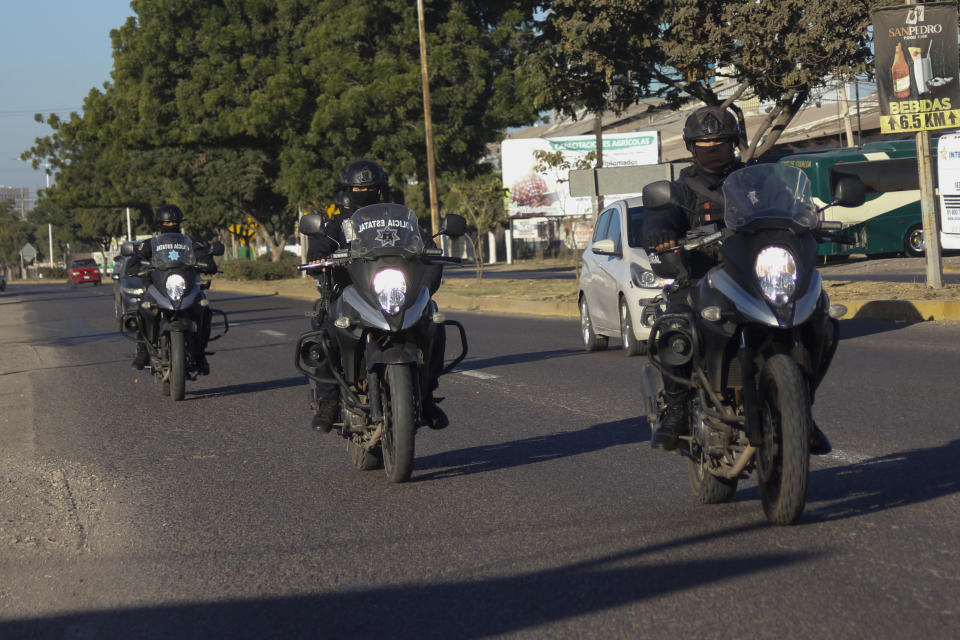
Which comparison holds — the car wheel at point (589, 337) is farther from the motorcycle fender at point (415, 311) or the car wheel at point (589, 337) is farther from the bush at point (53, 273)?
the bush at point (53, 273)

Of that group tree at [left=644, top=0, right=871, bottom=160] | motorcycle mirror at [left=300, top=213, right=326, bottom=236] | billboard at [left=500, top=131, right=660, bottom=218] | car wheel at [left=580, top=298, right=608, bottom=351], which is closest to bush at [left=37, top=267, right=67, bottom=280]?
billboard at [left=500, top=131, right=660, bottom=218]

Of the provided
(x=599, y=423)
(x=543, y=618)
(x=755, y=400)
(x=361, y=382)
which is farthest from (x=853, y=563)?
(x=599, y=423)

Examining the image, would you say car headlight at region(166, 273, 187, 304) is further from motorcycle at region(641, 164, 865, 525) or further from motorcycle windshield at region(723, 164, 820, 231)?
motorcycle windshield at region(723, 164, 820, 231)

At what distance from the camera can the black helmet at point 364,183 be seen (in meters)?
7.14

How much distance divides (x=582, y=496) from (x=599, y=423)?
247 cm

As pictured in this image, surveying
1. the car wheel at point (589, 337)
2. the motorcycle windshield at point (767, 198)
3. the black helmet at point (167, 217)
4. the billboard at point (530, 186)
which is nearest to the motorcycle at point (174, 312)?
the black helmet at point (167, 217)

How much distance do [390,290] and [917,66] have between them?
1233 cm

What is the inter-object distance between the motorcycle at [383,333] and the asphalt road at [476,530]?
1.09 feet

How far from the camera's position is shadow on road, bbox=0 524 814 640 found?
4109mm

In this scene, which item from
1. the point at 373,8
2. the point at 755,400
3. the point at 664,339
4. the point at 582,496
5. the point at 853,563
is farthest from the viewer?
the point at 373,8

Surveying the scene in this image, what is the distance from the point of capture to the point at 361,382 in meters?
6.65

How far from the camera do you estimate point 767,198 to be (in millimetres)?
4988

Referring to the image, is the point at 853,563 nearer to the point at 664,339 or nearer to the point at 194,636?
the point at 664,339

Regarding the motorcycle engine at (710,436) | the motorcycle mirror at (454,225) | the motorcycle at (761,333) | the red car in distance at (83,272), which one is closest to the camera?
the motorcycle at (761,333)
